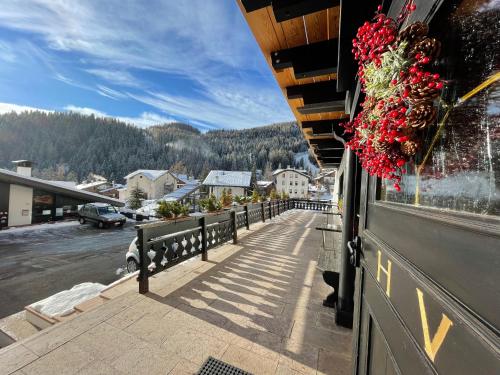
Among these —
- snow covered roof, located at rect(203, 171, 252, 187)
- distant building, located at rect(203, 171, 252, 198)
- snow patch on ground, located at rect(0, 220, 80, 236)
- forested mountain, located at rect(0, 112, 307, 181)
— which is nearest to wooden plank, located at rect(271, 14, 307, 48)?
snow patch on ground, located at rect(0, 220, 80, 236)

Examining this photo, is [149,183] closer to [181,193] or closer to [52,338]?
[181,193]

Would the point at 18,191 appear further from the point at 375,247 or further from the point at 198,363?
the point at 375,247

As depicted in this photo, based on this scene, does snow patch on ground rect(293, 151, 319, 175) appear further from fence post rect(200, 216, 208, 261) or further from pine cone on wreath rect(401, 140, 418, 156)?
pine cone on wreath rect(401, 140, 418, 156)

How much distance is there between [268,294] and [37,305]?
3.97 metres

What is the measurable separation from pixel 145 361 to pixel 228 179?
30462 millimetres

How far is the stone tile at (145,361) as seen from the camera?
1872 millimetres

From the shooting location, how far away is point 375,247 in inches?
54.6

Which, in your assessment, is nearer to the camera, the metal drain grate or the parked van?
the metal drain grate

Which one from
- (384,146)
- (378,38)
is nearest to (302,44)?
(378,38)

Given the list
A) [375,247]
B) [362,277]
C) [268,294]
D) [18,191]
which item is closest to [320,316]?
[268,294]

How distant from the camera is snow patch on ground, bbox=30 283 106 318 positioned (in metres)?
3.48

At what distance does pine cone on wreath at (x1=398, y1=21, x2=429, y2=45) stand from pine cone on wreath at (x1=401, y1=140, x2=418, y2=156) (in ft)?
1.26

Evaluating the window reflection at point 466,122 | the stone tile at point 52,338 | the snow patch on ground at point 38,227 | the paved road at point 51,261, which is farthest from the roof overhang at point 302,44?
the snow patch on ground at point 38,227

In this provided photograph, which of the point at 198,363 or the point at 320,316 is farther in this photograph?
the point at 320,316
